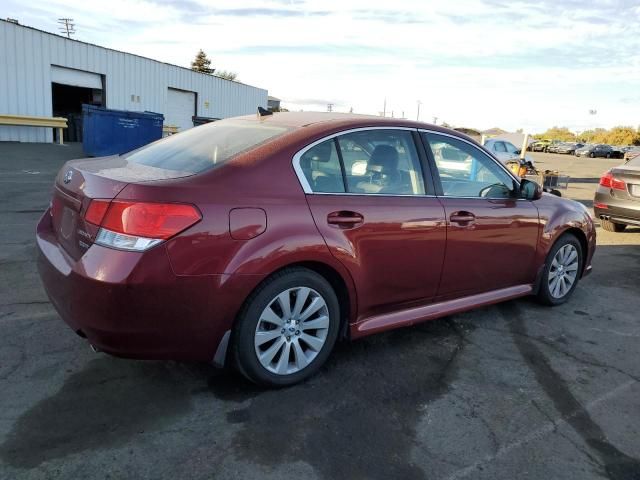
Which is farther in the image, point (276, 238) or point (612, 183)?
point (612, 183)

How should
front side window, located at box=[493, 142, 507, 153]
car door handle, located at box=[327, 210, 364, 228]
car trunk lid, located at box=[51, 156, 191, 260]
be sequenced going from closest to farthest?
car trunk lid, located at box=[51, 156, 191, 260], car door handle, located at box=[327, 210, 364, 228], front side window, located at box=[493, 142, 507, 153]

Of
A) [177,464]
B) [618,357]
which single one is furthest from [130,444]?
[618,357]

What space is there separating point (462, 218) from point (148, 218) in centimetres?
223

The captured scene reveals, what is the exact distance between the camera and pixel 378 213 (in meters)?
3.31

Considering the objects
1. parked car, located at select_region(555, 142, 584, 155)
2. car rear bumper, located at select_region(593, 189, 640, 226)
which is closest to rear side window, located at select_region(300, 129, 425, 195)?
car rear bumper, located at select_region(593, 189, 640, 226)

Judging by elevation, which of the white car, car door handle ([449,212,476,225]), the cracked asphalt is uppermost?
the white car

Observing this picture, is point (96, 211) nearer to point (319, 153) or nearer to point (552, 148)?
point (319, 153)

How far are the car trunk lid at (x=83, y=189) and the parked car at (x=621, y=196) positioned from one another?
7543 millimetres

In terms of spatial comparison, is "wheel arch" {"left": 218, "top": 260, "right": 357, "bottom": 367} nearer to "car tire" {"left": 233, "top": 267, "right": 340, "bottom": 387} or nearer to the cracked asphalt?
"car tire" {"left": 233, "top": 267, "right": 340, "bottom": 387}

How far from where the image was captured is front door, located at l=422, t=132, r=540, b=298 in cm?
379

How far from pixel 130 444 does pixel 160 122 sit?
15.2m

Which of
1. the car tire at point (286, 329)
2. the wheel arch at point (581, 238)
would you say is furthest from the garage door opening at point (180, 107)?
the car tire at point (286, 329)

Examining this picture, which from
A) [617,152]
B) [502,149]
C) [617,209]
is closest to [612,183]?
[617,209]

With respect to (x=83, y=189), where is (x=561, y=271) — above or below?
below
